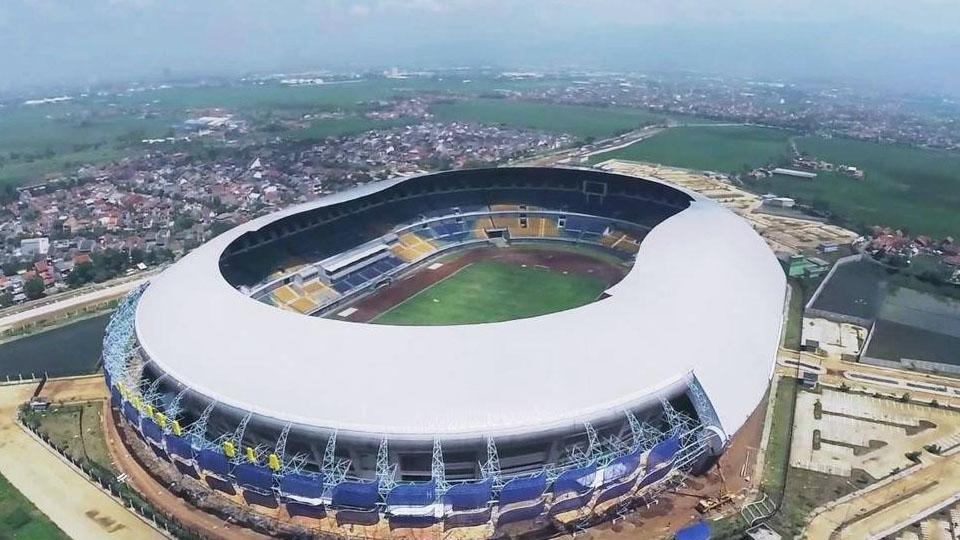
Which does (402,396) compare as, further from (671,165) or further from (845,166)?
(845,166)

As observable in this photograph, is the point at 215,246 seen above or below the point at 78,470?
above

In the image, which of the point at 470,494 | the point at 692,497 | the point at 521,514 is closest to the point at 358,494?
the point at 470,494

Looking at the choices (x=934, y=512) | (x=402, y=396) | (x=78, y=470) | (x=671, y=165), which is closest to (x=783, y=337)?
(x=934, y=512)

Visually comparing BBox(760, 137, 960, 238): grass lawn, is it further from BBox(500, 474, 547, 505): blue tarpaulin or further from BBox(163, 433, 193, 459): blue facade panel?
BBox(163, 433, 193, 459): blue facade panel

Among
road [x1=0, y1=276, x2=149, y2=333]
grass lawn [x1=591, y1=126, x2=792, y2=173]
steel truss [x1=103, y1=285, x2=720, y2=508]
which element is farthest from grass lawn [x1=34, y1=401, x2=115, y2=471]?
grass lawn [x1=591, y1=126, x2=792, y2=173]

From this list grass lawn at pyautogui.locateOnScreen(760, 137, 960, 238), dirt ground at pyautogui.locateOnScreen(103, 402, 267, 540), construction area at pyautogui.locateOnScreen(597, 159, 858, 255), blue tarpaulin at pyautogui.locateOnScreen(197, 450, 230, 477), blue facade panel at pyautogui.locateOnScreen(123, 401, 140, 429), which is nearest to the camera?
blue tarpaulin at pyautogui.locateOnScreen(197, 450, 230, 477)

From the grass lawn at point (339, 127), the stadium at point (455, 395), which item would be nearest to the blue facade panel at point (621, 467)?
the stadium at point (455, 395)
